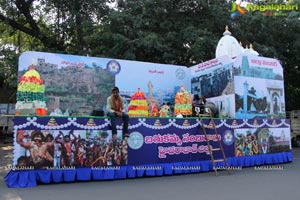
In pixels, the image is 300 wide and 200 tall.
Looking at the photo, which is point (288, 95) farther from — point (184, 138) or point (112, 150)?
point (112, 150)

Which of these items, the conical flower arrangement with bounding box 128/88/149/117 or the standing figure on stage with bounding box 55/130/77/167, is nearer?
the standing figure on stage with bounding box 55/130/77/167

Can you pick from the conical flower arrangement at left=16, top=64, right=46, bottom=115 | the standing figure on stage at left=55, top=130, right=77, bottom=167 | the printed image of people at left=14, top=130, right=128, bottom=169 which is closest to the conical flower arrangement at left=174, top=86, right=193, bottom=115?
the printed image of people at left=14, top=130, right=128, bottom=169

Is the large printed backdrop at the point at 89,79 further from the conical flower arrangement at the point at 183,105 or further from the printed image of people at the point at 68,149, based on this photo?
the printed image of people at the point at 68,149

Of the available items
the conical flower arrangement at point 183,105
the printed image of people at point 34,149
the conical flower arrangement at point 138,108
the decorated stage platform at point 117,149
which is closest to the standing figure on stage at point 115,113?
the decorated stage platform at point 117,149

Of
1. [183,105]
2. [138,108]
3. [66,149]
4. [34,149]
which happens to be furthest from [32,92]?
[183,105]

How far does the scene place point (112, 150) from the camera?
8.38 metres

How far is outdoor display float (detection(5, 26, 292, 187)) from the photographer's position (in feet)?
25.1

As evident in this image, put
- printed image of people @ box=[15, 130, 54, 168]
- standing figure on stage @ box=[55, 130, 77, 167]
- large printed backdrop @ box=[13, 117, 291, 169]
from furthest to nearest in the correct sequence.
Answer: standing figure on stage @ box=[55, 130, 77, 167]
large printed backdrop @ box=[13, 117, 291, 169]
printed image of people @ box=[15, 130, 54, 168]

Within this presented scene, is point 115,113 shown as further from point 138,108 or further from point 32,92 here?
point 32,92

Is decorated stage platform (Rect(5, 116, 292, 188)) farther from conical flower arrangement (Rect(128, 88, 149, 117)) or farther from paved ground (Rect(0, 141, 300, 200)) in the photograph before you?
conical flower arrangement (Rect(128, 88, 149, 117))

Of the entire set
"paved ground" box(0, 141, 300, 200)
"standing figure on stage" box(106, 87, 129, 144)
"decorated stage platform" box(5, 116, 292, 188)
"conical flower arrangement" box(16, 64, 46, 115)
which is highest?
"conical flower arrangement" box(16, 64, 46, 115)

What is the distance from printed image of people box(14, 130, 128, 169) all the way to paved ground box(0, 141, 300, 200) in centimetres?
55

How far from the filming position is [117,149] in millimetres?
8445

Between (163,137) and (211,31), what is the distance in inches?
373
